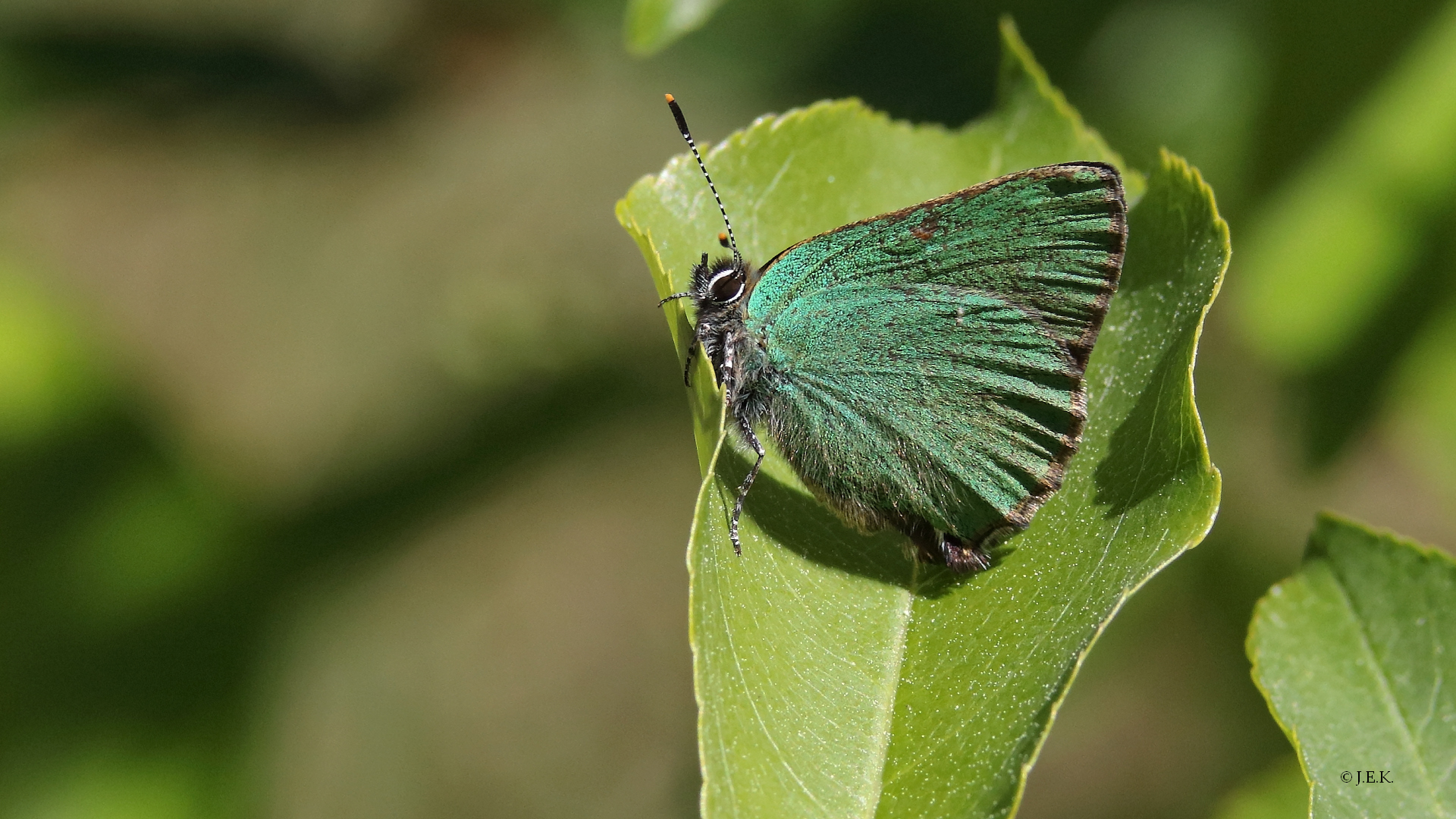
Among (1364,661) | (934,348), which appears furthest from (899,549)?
(1364,661)

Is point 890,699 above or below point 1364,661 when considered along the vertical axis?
above

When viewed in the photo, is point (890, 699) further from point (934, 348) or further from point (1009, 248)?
point (1009, 248)

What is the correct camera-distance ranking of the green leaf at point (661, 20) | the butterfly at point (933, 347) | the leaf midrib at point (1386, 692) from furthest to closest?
the green leaf at point (661, 20) < the butterfly at point (933, 347) < the leaf midrib at point (1386, 692)

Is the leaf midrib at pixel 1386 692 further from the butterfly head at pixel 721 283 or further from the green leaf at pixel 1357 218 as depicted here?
the green leaf at pixel 1357 218

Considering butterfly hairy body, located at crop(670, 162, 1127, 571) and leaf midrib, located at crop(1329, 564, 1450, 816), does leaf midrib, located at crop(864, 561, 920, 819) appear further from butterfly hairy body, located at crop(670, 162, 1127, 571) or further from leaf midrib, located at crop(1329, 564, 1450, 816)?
leaf midrib, located at crop(1329, 564, 1450, 816)

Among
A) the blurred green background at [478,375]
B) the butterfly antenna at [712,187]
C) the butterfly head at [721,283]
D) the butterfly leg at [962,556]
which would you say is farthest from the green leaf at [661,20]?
the blurred green background at [478,375]

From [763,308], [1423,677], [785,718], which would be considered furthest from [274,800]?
[1423,677]

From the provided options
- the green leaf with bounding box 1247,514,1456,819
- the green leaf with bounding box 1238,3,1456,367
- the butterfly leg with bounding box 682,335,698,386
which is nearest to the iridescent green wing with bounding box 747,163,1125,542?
the butterfly leg with bounding box 682,335,698,386
